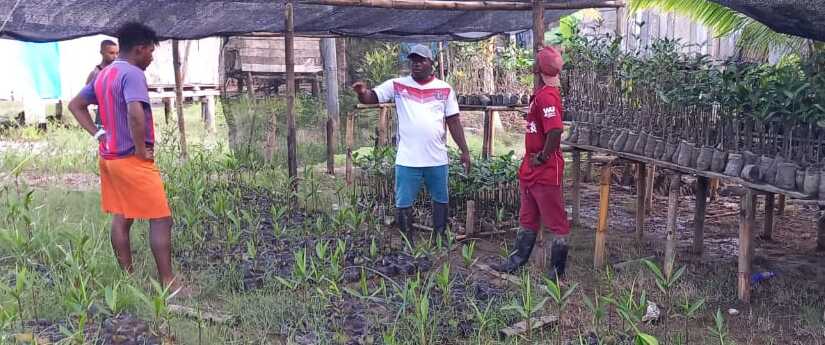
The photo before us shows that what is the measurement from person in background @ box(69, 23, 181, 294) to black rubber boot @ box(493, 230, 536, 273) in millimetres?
2099

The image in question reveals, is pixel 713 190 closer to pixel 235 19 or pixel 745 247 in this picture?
pixel 745 247

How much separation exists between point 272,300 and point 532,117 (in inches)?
76.3

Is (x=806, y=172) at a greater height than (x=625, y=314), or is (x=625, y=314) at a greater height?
(x=806, y=172)

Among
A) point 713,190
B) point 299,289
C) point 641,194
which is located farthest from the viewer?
point 713,190

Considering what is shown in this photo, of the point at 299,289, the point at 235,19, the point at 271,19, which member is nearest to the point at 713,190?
the point at 271,19

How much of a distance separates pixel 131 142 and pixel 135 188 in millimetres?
256

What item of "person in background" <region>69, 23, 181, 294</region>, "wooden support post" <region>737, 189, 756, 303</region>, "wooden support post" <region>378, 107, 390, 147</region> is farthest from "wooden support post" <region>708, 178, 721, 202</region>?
"person in background" <region>69, 23, 181, 294</region>

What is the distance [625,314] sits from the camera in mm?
3244

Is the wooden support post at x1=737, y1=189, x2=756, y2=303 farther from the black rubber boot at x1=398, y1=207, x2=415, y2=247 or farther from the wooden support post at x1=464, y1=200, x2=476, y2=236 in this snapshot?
the black rubber boot at x1=398, y1=207, x2=415, y2=247

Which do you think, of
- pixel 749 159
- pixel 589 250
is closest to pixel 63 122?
pixel 589 250

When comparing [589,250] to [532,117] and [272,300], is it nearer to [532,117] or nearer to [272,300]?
[532,117]

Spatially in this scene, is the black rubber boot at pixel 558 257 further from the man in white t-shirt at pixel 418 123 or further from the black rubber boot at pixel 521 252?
the man in white t-shirt at pixel 418 123

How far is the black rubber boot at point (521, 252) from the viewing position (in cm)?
509

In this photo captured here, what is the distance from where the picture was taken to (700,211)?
556cm
